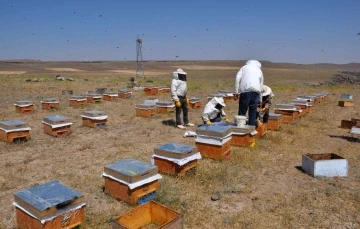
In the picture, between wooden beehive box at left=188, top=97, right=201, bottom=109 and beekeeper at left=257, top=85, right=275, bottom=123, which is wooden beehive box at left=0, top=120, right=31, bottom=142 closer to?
beekeeper at left=257, top=85, right=275, bottom=123

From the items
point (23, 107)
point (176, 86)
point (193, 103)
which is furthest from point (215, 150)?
point (23, 107)

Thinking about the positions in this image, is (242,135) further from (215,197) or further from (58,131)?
(58,131)

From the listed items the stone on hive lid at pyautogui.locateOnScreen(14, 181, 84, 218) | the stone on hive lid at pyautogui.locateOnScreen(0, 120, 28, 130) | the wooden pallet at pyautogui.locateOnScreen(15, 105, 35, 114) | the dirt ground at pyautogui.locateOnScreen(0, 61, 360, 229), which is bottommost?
the dirt ground at pyautogui.locateOnScreen(0, 61, 360, 229)

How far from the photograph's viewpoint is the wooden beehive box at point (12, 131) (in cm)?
834

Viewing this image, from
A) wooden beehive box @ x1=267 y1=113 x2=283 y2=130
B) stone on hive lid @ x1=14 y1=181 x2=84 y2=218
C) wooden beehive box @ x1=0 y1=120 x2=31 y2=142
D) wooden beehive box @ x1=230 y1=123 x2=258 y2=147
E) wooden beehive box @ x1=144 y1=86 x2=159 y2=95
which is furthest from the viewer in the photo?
wooden beehive box @ x1=144 y1=86 x2=159 y2=95

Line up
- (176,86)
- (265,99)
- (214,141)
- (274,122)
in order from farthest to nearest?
(176,86)
(274,122)
(265,99)
(214,141)

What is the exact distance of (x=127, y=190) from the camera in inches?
183

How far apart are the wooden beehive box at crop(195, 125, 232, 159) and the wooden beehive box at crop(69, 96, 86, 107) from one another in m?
9.90

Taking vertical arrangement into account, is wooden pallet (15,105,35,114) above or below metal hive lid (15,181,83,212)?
below

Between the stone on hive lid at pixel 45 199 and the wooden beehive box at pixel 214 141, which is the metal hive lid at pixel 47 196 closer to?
the stone on hive lid at pixel 45 199

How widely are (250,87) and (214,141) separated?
2215mm

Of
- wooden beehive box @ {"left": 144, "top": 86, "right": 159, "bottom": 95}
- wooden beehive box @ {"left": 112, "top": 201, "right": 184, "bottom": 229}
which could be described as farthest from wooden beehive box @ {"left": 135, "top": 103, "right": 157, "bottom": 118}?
wooden beehive box @ {"left": 112, "top": 201, "right": 184, "bottom": 229}

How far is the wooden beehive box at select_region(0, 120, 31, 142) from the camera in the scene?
27.4 feet

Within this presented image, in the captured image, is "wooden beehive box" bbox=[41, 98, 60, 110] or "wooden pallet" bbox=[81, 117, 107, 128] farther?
"wooden beehive box" bbox=[41, 98, 60, 110]
